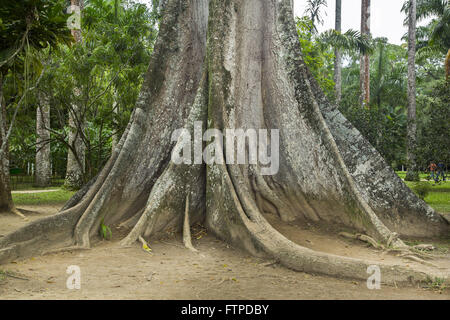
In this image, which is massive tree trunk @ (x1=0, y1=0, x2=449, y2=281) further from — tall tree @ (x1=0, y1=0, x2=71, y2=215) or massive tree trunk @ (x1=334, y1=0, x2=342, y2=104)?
massive tree trunk @ (x1=334, y1=0, x2=342, y2=104)

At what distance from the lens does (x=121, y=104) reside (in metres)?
13.4

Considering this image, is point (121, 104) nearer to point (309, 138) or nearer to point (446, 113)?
point (309, 138)

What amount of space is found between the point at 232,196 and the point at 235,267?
3.64 ft

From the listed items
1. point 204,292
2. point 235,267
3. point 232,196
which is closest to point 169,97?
point 232,196

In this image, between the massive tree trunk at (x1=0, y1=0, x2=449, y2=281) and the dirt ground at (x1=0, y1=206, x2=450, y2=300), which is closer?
the dirt ground at (x1=0, y1=206, x2=450, y2=300)

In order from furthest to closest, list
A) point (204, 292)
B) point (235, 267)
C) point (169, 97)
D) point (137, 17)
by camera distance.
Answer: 1. point (137, 17)
2. point (169, 97)
3. point (235, 267)
4. point (204, 292)

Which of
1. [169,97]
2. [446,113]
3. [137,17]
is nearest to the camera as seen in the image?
[169,97]

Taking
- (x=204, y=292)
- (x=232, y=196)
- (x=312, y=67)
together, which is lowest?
(x=204, y=292)
